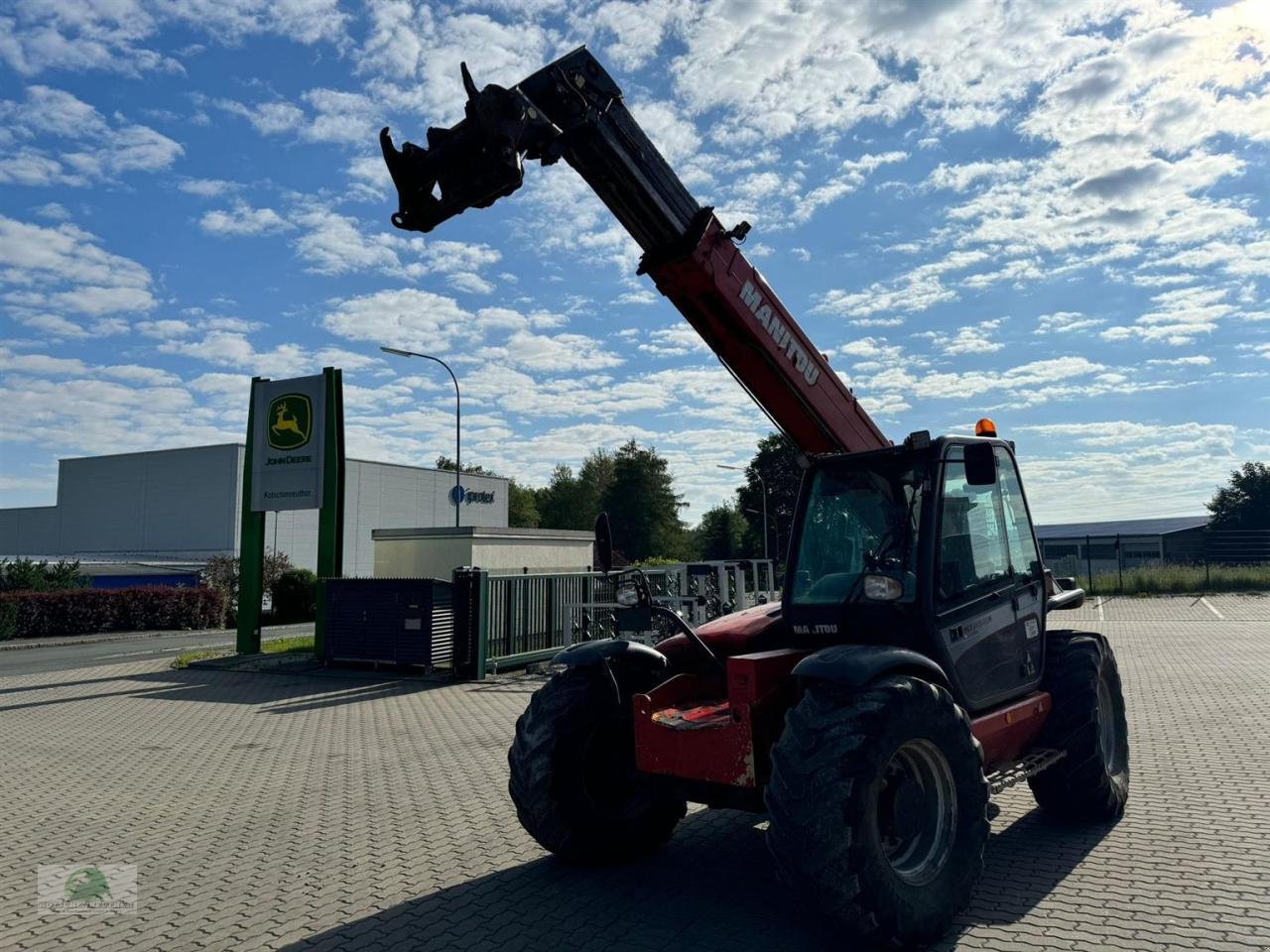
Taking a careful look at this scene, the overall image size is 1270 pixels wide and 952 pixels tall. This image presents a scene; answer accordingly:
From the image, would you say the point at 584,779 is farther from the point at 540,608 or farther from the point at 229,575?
the point at 229,575

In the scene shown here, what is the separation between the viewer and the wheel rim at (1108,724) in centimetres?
627

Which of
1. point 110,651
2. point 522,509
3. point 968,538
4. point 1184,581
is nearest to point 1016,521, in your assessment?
point 968,538

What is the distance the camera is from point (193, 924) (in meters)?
4.70

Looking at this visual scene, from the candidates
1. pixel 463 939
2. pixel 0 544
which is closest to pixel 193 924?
pixel 463 939

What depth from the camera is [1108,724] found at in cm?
646

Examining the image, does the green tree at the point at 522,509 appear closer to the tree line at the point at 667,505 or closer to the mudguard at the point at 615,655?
the tree line at the point at 667,505

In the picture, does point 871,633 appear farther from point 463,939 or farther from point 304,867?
point 304,867

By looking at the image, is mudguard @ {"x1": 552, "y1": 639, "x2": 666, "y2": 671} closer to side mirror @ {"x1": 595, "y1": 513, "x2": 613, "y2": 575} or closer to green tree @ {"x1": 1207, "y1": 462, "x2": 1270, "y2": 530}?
side mirror @ {"x1": 595, "y1": 513, "x2": 613, "y2": 575}

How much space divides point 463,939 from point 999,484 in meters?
4.14

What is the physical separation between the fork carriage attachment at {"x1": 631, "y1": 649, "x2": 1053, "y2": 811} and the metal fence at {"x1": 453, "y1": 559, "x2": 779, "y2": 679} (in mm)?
8756

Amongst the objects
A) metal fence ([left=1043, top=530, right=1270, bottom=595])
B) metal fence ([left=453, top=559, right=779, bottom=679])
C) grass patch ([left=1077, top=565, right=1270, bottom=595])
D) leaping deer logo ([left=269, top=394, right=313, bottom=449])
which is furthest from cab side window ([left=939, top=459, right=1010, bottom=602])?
grass patch ([left=1077, top=565, right=1270, bottom=595])

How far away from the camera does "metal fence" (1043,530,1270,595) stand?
32750 millimetres

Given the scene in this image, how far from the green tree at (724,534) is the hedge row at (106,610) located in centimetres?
4080
